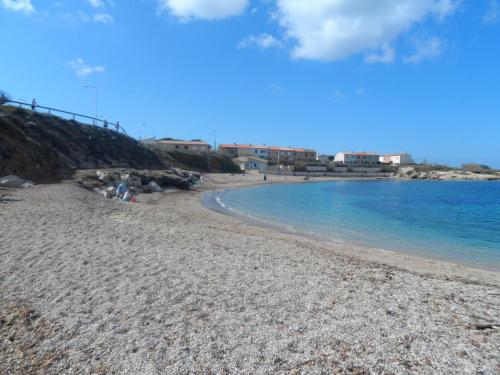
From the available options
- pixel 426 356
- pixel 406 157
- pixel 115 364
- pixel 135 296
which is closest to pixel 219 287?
pixel 135 296

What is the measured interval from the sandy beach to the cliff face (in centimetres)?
1633

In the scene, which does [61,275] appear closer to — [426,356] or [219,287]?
[219,287]

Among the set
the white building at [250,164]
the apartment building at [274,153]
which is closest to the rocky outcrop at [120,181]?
the white building at [250,164]

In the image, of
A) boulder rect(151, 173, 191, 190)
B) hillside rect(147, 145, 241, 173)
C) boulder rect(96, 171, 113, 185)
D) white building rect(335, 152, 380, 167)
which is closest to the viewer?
boulder rect(96, 171, 113, 185)

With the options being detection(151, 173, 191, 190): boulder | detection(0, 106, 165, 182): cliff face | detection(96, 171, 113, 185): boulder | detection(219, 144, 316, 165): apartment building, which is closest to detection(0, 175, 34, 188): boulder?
detection(0, 106, 165, 182): cliff face

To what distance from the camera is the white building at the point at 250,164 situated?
343 feet

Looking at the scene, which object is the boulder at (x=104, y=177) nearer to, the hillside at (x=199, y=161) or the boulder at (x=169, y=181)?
the boulder at (x=169, y=181)

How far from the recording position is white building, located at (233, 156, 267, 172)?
343ft

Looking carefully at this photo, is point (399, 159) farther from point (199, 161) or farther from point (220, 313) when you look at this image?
point (220, 313)

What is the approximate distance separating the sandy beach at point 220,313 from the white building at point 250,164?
304 feet

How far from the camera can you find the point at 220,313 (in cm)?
591

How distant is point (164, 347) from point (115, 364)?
0.68 metres

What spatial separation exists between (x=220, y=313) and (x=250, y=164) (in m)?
102

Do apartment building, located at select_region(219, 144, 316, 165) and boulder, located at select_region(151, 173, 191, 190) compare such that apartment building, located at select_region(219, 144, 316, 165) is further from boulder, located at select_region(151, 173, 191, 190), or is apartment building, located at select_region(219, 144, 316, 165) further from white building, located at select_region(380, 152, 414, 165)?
boulder, located at select_region(151, 173, 191, 190)
